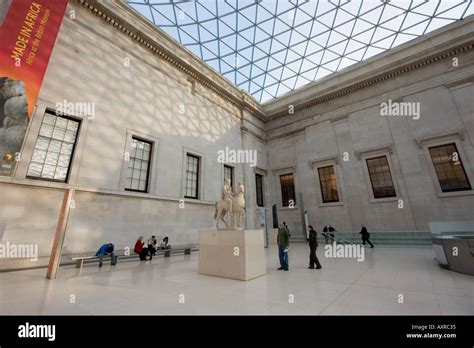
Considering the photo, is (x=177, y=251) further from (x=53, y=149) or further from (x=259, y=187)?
(x=259, y=187)

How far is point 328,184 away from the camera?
67.3 ft

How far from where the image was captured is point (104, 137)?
11.8 meters

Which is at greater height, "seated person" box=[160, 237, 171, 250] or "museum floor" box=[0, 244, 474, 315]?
"seated person" box=[160, 237, 171, 250]

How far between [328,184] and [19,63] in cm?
2278

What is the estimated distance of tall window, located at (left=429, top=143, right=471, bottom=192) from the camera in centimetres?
1493

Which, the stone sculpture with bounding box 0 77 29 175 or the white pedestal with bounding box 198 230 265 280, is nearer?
the white pedestal with bounding box 198 230 265 280

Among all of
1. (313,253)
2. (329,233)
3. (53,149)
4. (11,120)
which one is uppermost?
(11,120)

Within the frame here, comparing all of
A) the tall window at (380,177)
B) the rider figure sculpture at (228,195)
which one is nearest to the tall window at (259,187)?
the tall window at (380,177)

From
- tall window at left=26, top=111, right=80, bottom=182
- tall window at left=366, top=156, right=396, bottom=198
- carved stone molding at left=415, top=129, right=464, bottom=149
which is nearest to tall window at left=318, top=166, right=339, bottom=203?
tall window at left=366, top=156, right=396, bottom=198

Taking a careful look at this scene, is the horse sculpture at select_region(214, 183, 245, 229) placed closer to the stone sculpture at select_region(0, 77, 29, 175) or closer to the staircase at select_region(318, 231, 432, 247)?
the stone sculpture at select_region(0, 77, 29, 175)

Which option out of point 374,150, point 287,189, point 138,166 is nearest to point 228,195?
point 138,166

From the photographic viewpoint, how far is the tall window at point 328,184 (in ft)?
65.8

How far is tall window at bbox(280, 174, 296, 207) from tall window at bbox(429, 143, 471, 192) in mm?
11815
